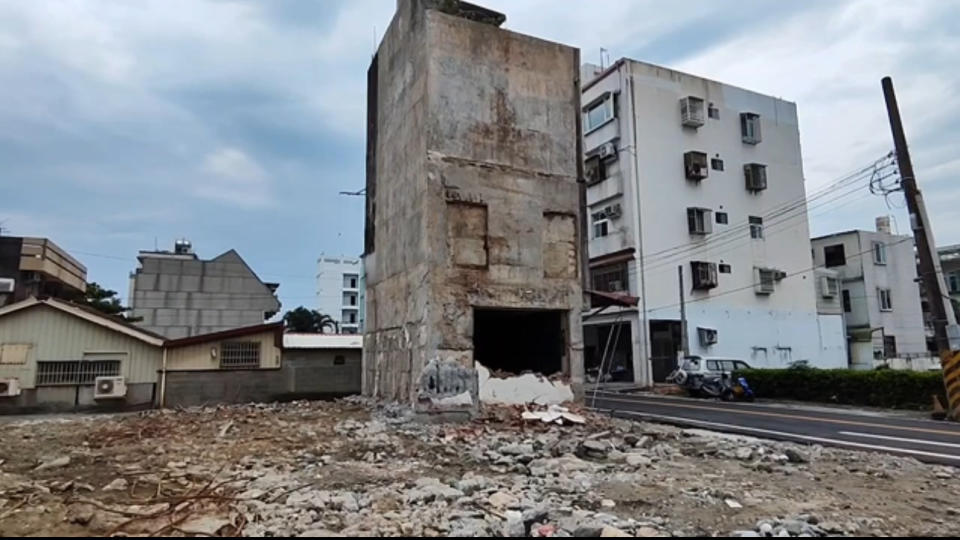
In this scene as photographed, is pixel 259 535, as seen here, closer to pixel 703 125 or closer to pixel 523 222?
pixel 523 222

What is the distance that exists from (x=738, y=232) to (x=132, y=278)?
3451 cm

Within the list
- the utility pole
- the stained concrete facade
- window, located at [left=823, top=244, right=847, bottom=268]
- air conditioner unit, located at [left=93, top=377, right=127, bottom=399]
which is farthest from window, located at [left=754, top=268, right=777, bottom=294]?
air conditioner unit, located at [left=93, top=377, right=127, bottom=399]

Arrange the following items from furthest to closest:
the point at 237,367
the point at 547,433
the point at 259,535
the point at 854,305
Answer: the point at 854,305 → the point at 237,367 → the point at 547,433 → the point at 259,535

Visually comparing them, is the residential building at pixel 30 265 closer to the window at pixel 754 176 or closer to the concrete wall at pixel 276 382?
the concrete wall at pixel 276 382

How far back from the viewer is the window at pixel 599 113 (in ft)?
91.5

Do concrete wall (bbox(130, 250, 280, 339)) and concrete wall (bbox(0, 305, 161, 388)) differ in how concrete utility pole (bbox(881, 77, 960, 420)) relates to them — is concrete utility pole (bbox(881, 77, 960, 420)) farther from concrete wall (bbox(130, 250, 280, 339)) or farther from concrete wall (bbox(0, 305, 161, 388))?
concrete wall (bbox(130, 250, 280, 339))

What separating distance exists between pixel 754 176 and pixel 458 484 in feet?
92.0

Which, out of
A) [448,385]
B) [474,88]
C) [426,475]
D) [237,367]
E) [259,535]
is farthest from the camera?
[237,367]

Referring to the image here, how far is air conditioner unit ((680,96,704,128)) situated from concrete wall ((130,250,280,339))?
26905 mm

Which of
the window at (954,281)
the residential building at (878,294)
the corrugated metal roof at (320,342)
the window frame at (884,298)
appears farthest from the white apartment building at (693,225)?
the window at (954,281)

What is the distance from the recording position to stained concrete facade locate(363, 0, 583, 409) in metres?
12.6

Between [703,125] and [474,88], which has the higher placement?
[703,125]

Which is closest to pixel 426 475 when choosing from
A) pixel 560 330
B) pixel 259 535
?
pixel 259 535

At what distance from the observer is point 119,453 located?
927 cm
